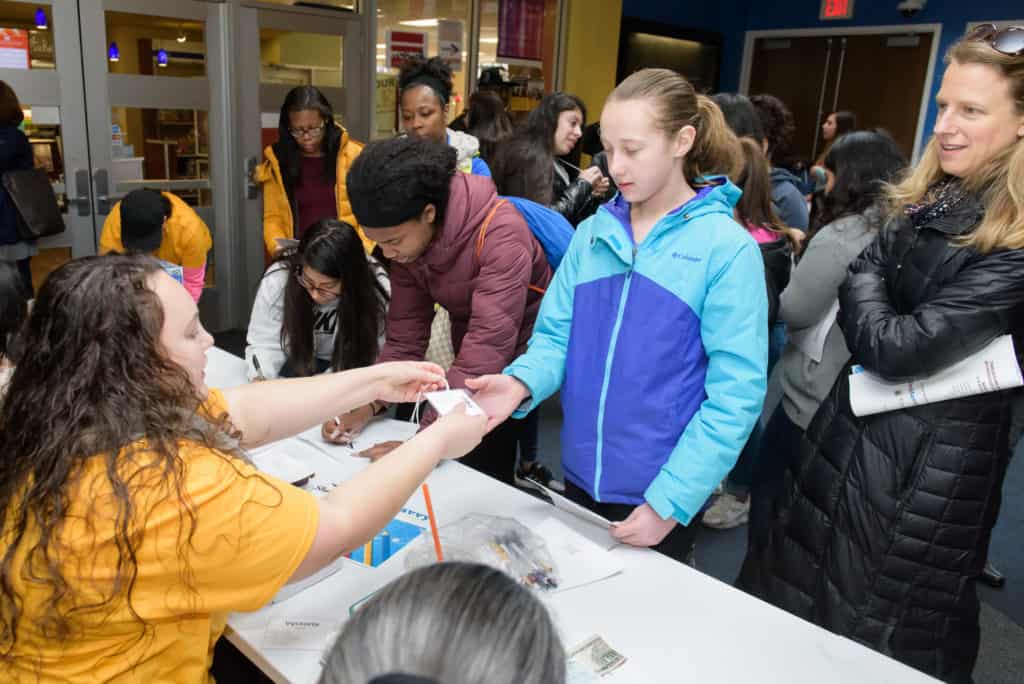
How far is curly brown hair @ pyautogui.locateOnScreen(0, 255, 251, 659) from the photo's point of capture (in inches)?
38.1

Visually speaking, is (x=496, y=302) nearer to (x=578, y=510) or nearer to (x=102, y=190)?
(x=578, y=510)

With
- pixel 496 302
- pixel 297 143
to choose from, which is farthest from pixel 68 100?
pixel 496 302

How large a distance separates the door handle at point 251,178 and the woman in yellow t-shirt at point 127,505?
4.09 m

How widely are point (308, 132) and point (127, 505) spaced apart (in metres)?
3.17

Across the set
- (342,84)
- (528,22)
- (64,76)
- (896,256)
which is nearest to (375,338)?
(896,256)

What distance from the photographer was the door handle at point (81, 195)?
14.1ft

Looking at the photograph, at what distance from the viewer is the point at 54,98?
4.13 m

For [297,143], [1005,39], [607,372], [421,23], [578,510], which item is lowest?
[578,510]

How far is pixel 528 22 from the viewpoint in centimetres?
640

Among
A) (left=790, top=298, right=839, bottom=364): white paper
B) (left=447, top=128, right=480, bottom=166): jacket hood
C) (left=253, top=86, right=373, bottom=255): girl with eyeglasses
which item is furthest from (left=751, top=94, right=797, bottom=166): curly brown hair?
(left=253, top=86, right=373, bottom=255): girl with eyeglasses

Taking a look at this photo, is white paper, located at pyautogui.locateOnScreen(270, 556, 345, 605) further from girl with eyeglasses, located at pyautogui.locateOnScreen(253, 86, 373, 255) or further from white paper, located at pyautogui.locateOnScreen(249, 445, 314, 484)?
girl with eyeglasses, located at pyautogui.locateOnScreen(253, 86, 373, 255)

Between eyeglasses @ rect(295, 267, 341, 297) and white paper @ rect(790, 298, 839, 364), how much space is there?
1.44 metres

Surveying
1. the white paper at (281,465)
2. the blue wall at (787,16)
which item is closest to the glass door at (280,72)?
the blue wall at (787,16)

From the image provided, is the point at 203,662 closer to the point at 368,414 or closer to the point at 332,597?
the point at 332,597
